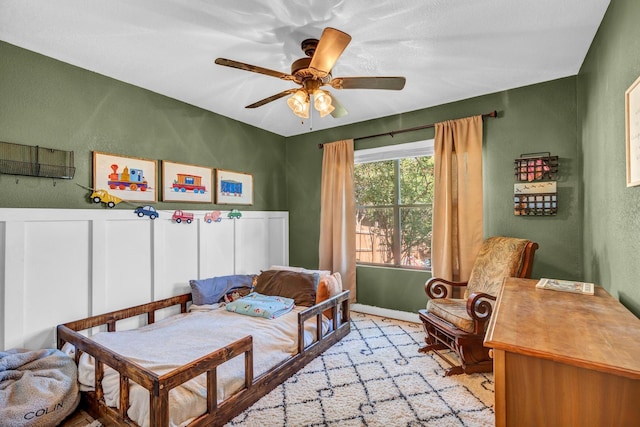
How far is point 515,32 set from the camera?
2.05 meters

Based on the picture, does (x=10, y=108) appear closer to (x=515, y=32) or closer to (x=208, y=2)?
(x=208, y=2)

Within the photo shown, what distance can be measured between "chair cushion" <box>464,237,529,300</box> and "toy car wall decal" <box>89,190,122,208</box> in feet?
10.7

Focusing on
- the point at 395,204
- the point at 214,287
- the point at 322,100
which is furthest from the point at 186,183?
the point at 395,204

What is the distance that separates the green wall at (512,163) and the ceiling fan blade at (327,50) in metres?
2.01

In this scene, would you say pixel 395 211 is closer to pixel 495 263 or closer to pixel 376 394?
pixel 495 263

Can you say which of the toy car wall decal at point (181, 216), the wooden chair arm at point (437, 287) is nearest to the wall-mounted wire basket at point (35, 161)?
the toy car wall decal at point (181, 216)

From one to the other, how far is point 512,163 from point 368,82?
1.85 meters

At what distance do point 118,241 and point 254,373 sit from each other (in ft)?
5.44

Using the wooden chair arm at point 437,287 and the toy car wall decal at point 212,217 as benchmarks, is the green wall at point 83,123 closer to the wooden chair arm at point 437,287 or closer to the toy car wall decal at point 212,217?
the toy car wall decal at point 212,217

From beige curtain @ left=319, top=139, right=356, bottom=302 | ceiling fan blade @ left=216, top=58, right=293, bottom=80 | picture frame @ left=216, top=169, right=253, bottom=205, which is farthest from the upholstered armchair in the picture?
picture frame @ left=216, top=169, right=253, bottom=205

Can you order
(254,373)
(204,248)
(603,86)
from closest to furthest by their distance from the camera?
(603,86) < (254,373) < (204,248)

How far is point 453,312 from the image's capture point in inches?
99.7

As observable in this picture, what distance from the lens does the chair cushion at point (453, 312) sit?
2371mm

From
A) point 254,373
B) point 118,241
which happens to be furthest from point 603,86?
point 118,241
